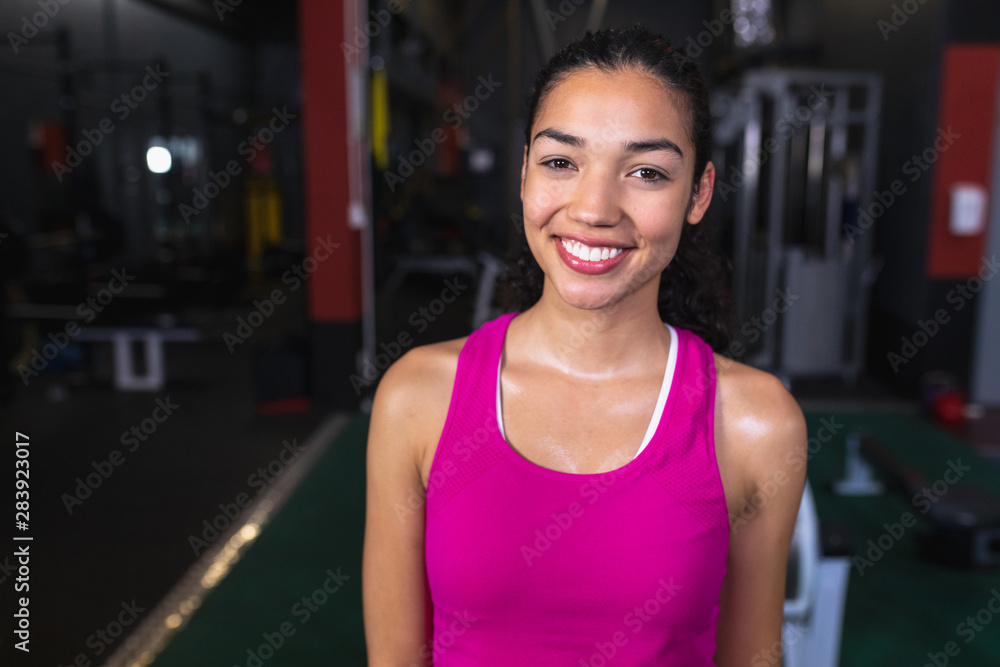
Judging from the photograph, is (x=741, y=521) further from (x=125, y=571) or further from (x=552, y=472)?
(x=125, y=571)

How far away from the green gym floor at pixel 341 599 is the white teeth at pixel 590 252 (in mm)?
1726

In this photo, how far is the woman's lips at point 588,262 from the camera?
0.99 m

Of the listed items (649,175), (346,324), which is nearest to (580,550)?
(649,175)

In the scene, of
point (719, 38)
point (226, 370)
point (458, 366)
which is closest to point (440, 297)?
point (226, 370)

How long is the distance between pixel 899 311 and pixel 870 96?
1.36 metres

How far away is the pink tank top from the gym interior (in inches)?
17.1

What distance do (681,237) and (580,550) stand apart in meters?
0.53

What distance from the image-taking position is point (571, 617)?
1.01 meters

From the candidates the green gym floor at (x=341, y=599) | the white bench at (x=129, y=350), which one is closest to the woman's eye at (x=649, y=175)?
the green gym floor at (x=341, y=599)

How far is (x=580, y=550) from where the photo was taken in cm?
100

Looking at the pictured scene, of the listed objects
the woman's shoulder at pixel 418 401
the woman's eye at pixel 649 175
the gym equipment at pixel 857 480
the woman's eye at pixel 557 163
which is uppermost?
the woman's eye at pixel 557 163

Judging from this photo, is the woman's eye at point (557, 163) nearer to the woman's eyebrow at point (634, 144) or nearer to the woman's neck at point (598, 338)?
the woman's eyebrow at point (634, 144)

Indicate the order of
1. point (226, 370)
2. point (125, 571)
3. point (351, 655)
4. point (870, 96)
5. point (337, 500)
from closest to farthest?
point (351, 655) < point (125, 571) < point (337, 500) < point (870, 96) < point (226, 370)

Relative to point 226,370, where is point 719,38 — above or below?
above
